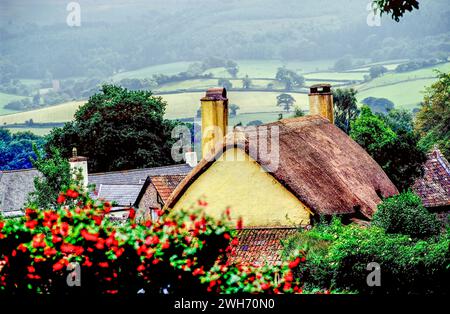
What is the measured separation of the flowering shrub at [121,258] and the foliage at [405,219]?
11928mm

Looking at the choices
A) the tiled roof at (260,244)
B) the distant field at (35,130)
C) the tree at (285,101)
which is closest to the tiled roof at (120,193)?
the tiled roof at (260,244)

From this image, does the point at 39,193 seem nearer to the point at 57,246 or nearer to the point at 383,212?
the point at 383,212

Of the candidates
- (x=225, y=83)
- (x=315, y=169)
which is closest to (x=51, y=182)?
(x=315, y=169)

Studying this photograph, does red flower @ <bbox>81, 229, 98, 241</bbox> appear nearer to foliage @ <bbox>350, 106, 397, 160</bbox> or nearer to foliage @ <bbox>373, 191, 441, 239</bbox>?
foliage @ <bbox>373, 191, 441, 239</bbox>

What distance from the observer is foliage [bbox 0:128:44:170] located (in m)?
135

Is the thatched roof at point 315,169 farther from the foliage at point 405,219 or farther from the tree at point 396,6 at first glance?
the tree at point 396,6

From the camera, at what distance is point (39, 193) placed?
33.0m

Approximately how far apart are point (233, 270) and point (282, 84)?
18630 centimetres

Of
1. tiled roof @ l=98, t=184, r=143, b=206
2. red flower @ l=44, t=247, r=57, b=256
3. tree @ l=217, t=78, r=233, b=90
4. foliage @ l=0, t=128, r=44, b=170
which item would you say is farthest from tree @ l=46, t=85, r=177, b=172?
tree @ l=217, t=78, r=233, b=90

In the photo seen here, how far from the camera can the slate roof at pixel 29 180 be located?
6075 centimetres

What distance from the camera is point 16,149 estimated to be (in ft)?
474

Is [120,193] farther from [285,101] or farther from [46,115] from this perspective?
[46,115]

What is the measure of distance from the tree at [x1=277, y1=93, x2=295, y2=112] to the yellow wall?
439 feet
